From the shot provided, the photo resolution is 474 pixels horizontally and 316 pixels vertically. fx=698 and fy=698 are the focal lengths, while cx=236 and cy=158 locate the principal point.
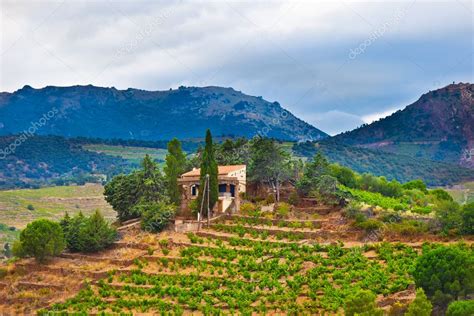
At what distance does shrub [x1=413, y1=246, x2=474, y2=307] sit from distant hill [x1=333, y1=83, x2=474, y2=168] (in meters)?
97.7

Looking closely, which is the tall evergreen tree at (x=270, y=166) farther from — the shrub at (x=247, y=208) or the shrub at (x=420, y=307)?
the shrub at (x=420, y=307)

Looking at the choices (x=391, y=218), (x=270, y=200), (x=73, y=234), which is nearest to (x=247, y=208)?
(x=270, y=200)

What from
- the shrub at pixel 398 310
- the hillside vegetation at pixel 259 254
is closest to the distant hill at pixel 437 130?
the hillside vegetation at pixel 259 254

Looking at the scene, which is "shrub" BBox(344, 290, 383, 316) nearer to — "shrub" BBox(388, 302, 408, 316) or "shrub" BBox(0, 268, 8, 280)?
"shrub" BBox(388, 302, 408, 316)

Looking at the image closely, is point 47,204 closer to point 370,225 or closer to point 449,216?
point 370,225

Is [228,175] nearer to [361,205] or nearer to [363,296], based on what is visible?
[361,205]

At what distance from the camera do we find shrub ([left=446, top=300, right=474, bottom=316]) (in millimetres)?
30703

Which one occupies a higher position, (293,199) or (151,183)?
(151,183)

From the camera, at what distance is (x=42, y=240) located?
1875 inches

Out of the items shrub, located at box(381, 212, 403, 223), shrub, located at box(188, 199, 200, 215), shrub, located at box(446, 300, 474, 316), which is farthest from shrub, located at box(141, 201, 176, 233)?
shrub, located at box(446, 300, 474, 316)

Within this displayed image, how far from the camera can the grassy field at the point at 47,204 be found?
326 ft

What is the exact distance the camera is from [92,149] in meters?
177

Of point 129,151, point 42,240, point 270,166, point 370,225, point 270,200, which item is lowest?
point 42,240

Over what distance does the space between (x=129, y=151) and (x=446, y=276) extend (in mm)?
146773
